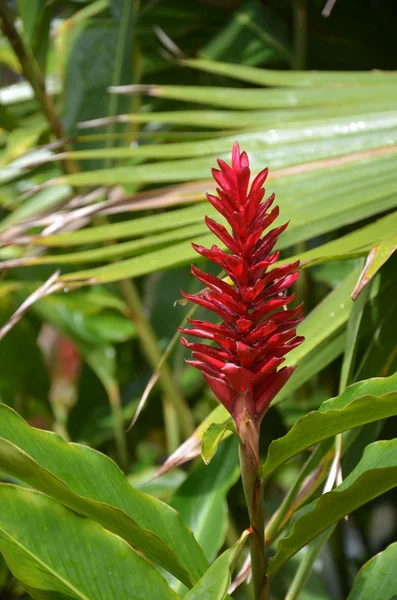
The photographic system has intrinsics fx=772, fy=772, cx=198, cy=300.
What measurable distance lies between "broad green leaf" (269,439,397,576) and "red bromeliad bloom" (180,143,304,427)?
0.17 feet

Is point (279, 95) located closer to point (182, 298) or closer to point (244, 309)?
point (182, 298)

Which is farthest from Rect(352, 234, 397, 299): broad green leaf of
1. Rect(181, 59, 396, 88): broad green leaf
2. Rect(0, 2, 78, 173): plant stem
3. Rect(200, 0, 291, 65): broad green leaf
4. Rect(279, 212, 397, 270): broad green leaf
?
Rect(200, 0, 291, 65): broad green leaf

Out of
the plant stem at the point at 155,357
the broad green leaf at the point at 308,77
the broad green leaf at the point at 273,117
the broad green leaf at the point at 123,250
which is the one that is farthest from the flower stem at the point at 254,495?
the plant stem at the point at 155,357

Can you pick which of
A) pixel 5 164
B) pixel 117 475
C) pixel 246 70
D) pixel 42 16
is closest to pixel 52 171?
pixel 5 164

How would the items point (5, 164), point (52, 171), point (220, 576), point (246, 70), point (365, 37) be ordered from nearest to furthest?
point (220, 576) → point (246, 70) → point (5, 164) → point (365, 37) → point (52, 171)

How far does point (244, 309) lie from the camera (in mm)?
336

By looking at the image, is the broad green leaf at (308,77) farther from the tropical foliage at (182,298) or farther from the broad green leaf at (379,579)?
the broad green leaf at (379,579)

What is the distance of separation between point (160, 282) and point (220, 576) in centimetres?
93

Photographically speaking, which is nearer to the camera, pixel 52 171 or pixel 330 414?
pixel 330 414

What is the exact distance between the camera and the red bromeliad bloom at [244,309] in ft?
1.09

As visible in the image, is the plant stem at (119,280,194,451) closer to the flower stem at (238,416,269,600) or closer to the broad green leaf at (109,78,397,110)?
the broad green leaf at (109,78,397,110)

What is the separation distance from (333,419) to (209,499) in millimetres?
267

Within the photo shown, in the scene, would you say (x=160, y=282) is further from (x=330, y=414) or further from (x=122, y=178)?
(x=330, y=414)

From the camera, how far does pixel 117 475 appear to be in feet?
1.30
